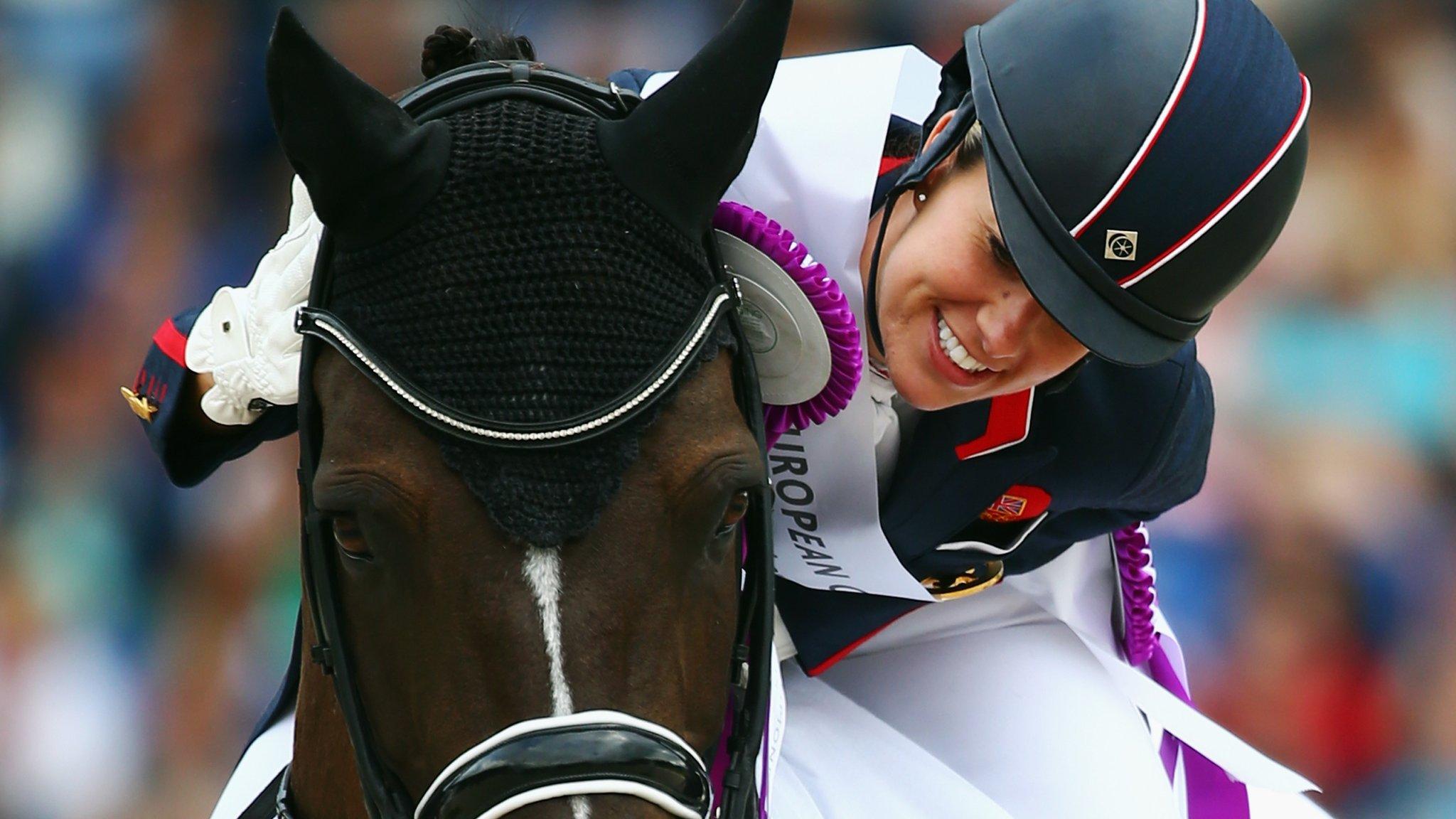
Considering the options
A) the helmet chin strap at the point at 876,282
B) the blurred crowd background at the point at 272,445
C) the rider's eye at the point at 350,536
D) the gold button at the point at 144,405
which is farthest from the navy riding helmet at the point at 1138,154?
the blurred crowd background at the point at 272,445

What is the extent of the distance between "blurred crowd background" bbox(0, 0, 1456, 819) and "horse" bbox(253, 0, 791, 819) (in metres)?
2.15

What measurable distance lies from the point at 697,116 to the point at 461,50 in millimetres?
506

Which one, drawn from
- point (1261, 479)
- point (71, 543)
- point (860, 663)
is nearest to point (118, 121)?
point (71, 543)

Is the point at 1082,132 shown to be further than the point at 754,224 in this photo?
Yes

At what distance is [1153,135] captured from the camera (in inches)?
79.1

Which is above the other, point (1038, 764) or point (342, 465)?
point (342, 465)

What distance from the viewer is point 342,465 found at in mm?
1525

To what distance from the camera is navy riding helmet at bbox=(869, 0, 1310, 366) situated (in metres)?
2.02

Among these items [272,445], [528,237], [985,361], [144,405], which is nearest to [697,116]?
[528,237]

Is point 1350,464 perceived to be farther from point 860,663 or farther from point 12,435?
point 12,435

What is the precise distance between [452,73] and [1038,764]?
5.47ft

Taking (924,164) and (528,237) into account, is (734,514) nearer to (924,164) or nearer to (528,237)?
(528,237)

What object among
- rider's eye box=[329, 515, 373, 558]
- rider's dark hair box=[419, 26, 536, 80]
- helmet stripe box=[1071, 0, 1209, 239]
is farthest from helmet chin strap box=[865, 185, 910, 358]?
rider's eye box=[329, 515, 373, 558]

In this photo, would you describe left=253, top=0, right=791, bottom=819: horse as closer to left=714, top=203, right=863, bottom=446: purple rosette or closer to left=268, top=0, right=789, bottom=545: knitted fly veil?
left=268, top=0, right=789, bottom=545: knitted fly veil
